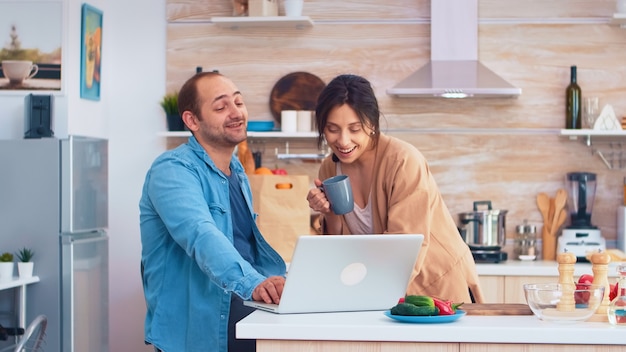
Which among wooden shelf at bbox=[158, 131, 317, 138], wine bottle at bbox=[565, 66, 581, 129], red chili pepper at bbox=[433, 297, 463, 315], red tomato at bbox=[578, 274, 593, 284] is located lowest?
red chili pepper at bbox=[433, 297, 463, 315]

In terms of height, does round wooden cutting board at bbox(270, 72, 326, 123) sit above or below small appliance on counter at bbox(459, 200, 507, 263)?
above

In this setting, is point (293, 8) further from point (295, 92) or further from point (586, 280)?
point (586, 280)

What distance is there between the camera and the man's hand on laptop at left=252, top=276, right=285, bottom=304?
2293 millimetres

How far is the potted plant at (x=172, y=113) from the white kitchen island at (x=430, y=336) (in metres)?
3.09

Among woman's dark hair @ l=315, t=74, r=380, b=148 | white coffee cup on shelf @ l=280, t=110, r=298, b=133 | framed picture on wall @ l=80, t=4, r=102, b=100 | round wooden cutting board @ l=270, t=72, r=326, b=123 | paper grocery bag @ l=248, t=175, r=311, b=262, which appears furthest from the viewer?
round wooden cutting board @ l=270, t=72, r=326, b=123

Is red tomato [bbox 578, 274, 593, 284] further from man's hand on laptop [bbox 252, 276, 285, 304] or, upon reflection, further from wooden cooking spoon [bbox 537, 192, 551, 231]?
wooden cooking spoon [bbox 537, 192, 551, 231]

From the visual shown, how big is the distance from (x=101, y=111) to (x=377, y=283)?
128 inches

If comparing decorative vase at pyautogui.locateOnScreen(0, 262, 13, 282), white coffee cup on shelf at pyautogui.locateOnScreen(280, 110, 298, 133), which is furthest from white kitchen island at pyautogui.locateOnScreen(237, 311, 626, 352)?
white coffee cup on shelf at pyautogui.locateOnScreen(280, 110, 298, 133)

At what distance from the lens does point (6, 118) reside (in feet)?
16.0

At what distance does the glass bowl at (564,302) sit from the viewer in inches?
83.8

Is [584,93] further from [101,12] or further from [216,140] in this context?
[216,140]

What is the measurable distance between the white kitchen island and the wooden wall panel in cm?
307

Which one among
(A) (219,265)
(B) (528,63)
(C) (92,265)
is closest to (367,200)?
(A) (219,265)

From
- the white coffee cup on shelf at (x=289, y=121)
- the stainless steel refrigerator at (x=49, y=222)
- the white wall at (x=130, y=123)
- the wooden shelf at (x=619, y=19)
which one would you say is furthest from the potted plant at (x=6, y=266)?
the wooden shelf at (x=619, y=19)
